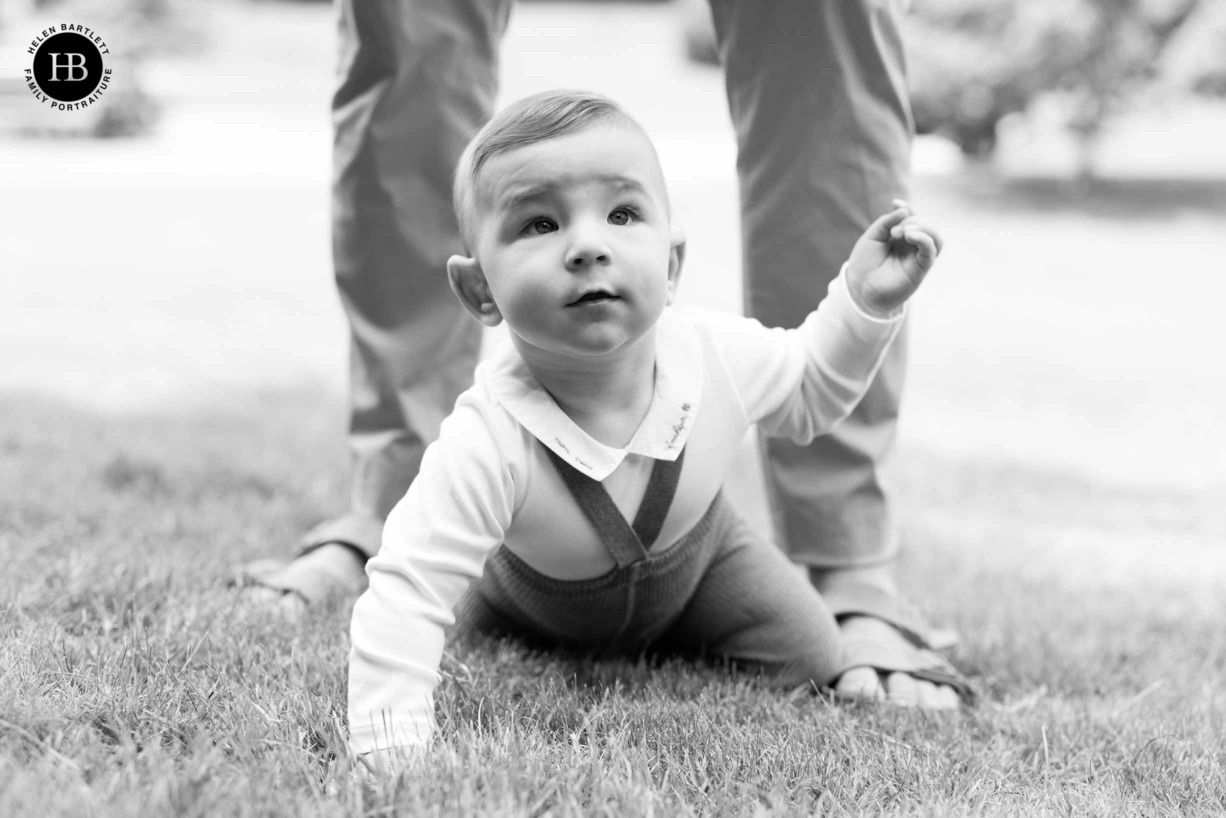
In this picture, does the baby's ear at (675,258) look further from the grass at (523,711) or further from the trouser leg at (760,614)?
the grass at (523,711)

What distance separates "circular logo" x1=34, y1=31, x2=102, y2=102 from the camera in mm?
3336

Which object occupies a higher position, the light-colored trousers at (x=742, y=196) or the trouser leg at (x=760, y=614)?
the light-colored trousers at (x=742, y=196)

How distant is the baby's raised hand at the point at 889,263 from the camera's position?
1643 mm

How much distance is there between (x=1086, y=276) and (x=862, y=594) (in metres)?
6.44

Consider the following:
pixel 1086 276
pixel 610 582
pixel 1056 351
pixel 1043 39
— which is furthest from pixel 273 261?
pixel 610 582

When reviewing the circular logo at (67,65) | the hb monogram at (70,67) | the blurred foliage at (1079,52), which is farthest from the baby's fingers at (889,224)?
the blurred foliage at (1079,52)

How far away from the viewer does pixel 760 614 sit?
1831mm

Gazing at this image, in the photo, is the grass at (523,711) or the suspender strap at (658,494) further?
the suspender strap at (658,494)

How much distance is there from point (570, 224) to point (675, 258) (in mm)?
218

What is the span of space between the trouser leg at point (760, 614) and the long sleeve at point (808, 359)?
20cm

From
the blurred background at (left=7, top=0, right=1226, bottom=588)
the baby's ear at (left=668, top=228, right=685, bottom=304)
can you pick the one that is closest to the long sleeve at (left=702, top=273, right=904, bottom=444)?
the baby's ear at (left=668, top=228, right=685, bottom=304)

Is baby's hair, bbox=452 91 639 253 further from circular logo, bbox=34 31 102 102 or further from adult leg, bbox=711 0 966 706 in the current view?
circular logo, bbox=34 31 102 102

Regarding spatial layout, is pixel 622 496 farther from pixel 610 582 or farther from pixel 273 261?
pixel 273 261

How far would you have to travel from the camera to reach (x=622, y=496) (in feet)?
5.38
